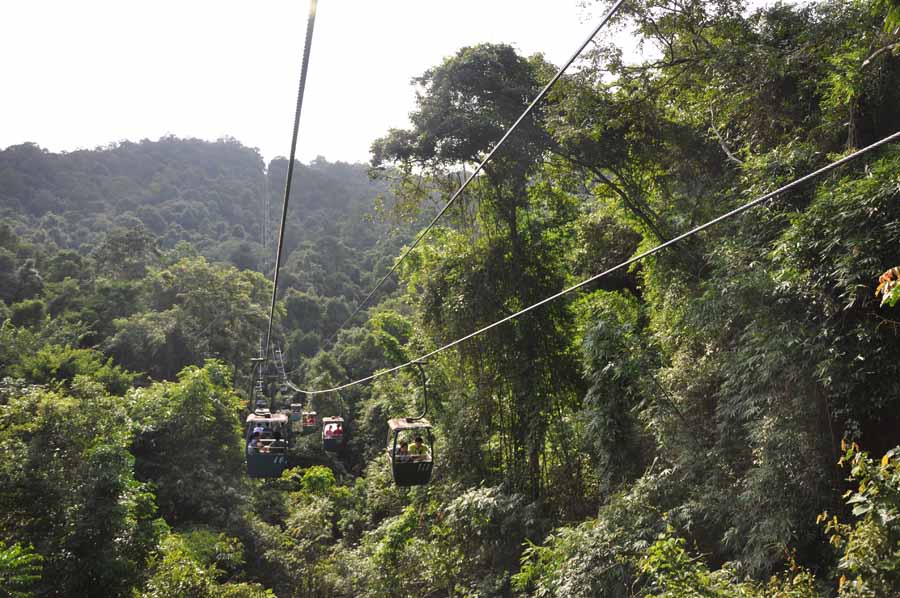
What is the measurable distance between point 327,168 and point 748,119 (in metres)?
66.5

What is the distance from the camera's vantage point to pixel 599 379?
7730 mm

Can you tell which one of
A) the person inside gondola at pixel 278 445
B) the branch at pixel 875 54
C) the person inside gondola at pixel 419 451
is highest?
the branch at pixel 875 54

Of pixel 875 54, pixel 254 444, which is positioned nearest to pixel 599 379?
pixel 875 54

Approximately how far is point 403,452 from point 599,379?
279 centimetres

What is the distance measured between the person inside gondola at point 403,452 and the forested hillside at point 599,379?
2.00 m

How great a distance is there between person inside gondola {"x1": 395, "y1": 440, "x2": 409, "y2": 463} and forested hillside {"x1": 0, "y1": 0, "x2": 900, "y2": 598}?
2002 millimetres

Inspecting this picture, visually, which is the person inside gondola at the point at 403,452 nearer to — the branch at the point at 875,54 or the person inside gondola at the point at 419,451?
the person inside gondola at the point at 419,451

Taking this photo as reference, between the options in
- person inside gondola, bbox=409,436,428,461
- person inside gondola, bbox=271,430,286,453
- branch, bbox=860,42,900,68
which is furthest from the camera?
person inside gondola, bbox=271,430,286,453

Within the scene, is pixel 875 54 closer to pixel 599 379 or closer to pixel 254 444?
pixel 599 379

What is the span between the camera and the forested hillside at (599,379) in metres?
4.84

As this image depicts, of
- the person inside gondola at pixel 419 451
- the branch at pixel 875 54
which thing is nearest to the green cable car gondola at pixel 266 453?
the person inside gondola at pixel 419 451

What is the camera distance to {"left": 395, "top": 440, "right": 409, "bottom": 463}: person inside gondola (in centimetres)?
740

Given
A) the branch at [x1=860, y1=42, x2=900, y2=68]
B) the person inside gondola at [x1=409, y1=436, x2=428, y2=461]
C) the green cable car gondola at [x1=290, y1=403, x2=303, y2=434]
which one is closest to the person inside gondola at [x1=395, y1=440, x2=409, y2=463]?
the person inside gondola at [x1=409, y1=436, x2=428, y2=461]

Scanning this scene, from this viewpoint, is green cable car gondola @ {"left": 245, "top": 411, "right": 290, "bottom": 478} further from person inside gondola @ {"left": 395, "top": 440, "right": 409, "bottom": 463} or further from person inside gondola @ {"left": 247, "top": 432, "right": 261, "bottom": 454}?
person inside gondola @ {"left": 395, "top": 440, "right": 409, "bottom": 463}
